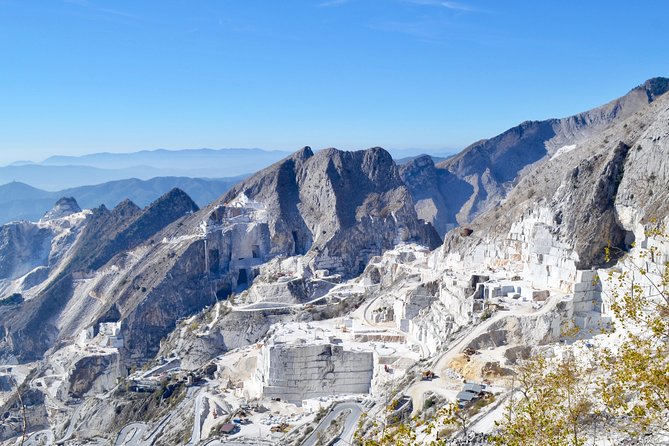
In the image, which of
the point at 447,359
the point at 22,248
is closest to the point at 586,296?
the point at 447,359

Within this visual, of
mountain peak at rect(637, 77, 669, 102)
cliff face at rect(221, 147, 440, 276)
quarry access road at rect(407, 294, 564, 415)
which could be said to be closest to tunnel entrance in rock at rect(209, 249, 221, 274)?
cliff face at rect(221, 147, 440, 276)

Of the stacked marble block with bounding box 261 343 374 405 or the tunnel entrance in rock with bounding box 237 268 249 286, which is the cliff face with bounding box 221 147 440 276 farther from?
the stacked marble block with bounding box 261 343 374 405

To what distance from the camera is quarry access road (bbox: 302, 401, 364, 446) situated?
4116cm

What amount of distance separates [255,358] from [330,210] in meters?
55.1

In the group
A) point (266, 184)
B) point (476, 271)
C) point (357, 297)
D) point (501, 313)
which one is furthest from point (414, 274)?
point (266, 184)

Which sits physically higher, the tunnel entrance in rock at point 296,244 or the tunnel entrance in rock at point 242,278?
the tunnel entrance in rock at point 296,244

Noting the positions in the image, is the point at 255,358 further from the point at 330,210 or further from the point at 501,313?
the point at 330,210

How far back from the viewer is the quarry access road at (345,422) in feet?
135

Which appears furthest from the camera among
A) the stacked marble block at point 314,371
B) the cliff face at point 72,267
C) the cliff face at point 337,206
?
the cliff face at point 72,267

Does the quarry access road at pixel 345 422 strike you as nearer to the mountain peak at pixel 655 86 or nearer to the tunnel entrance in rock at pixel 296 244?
the tunnel entrance in rock at pixel 296 244

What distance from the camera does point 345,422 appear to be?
45250 mm

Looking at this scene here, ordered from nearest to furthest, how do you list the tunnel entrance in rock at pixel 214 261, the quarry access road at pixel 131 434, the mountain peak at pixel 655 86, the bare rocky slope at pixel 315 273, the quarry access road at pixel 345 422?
1. the quarry access road at pixel 345 422
2. the bare rocky slope at pixel 315 273
3. the quarry access road at pixel 131 434
4. the tunnel entrance in rock at pixel 214 261
5. the mountain peak at pixel 655 86

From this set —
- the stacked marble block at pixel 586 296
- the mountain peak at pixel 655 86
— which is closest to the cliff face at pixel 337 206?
the stacked marble block at pixel 586 296

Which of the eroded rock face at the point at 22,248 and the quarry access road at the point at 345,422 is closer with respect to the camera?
the quarry access road at the point at 345,422
